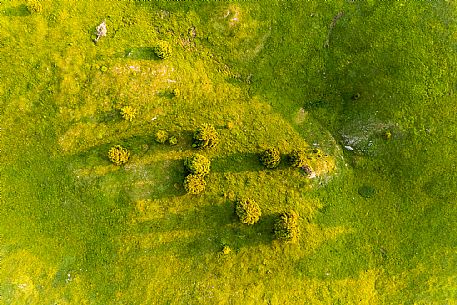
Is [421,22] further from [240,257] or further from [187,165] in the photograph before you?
[240,257]

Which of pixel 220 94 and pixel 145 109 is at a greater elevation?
pixel 220 94

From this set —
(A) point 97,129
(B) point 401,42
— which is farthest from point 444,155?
(A) point 97,129

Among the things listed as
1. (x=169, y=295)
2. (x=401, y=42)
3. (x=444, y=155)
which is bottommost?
(x=169, y=295)

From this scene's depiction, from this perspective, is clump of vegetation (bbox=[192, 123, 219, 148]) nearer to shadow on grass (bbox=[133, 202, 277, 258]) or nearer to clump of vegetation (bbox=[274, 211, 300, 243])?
shadow on grass (bbox=[133, 202, 277, 258])

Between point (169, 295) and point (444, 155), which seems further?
point (444, 155)

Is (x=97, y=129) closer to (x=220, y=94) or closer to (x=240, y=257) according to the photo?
(x=220, y=94)

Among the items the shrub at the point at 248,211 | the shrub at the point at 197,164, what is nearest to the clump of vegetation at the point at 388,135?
the shrub at the point at 248,211

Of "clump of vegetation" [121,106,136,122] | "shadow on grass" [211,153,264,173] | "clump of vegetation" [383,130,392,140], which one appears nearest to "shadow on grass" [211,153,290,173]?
"shadow on grass" [211,153,264,173]
